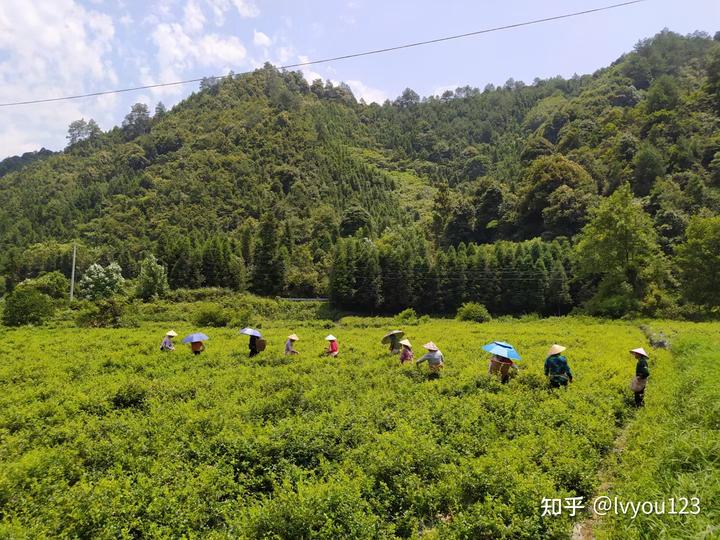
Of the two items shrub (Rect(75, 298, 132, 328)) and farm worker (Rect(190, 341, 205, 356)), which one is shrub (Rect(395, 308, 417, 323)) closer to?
shrub (Rect(75, 298, 132, 328))

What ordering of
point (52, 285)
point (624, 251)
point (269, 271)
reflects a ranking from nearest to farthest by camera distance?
point (624, 251) → point (52, 285) → point (269, 271)

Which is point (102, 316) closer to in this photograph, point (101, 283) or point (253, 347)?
point (101, 283)

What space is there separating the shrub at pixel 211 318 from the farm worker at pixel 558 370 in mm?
36338

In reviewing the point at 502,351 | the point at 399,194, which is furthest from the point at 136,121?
the point at 502,351

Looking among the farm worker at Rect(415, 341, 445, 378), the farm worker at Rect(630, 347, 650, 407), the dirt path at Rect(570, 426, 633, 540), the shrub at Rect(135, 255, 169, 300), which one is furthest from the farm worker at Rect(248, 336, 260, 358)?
the shrub at Rect(135, 255, 169, 300)

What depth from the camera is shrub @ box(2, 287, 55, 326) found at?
41062 mm

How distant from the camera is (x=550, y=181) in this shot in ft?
242

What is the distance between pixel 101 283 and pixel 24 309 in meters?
23.7

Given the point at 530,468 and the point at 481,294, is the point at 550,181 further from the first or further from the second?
the point at 530,468

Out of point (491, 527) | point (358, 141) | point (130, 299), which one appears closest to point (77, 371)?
point (491, 527)

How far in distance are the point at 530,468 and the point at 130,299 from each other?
2397 inches

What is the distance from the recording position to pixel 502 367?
13586 millimetres

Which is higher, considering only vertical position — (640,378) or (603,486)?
(640,378)

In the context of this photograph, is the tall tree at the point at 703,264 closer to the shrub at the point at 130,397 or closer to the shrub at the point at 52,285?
the shrub at the point at 130,397
